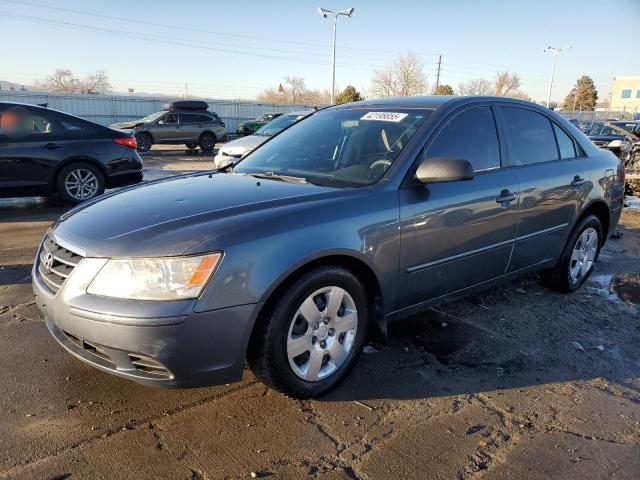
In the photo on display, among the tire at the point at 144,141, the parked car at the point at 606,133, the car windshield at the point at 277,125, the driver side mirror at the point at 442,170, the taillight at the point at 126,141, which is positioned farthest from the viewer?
the tire at the point at 144,141

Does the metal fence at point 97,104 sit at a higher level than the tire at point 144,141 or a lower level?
higher

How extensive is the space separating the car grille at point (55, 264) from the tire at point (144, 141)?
1749 cm

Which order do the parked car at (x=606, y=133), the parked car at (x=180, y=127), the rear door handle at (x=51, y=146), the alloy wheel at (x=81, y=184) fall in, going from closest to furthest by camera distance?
the rear door handle at (x=51, y=146), the alloy wheel at (x=81, y=184), the parked car at (x=606, y=133), the parked car at (x=180, y=127)

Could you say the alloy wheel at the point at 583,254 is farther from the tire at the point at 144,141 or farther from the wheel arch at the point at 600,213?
the tire at the point at 144,141

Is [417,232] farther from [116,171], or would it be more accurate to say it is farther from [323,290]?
[116,171]

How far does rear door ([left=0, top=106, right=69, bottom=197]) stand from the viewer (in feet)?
23.1

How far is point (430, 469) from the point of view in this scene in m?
2.29

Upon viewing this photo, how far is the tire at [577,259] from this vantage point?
444 centimetres

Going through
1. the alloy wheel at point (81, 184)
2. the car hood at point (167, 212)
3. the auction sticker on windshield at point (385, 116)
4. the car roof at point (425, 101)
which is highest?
the car roof at point (425, 101)

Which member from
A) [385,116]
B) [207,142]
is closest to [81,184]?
[385,116]

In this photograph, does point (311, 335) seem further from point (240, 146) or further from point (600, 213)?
point (240, 146)

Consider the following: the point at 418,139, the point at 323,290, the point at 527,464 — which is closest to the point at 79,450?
the point at 323,290

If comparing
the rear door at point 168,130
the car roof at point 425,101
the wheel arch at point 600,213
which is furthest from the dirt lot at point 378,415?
the rear door at point 168,130

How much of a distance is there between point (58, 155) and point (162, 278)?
6152 millimetres
